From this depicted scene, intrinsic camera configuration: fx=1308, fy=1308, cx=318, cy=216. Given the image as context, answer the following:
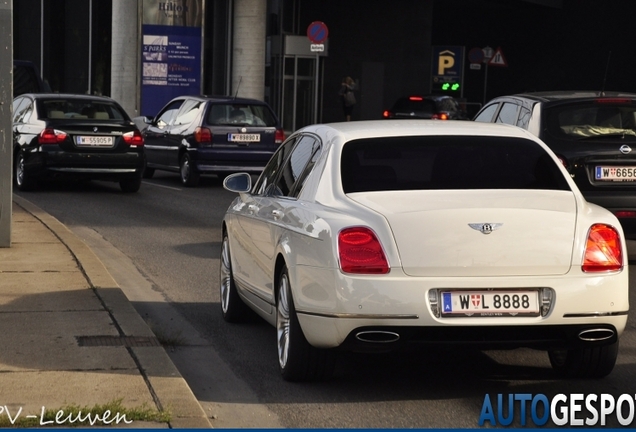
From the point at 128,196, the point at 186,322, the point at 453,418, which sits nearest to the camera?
the point at 453,418

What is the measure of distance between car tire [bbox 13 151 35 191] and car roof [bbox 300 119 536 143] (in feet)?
42.2

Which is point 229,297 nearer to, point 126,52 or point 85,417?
point 85,417

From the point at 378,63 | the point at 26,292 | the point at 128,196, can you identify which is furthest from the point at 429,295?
the point at 378,63

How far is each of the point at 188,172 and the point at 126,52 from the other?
14185 millimetres

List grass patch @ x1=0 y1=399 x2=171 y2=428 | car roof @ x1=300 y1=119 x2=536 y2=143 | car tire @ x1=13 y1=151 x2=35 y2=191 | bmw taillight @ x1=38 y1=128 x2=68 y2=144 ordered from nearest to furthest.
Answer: grass patch @ x1=0 y1=399 x2=171 y2=428 < car roof @ x1=300 y1=119 x2=536 y2=143 < bmw taillight @ x1=38 y1=128 x2=68 y2=144 < car tire @ x1=13 y1=151 x2=35 y2=191

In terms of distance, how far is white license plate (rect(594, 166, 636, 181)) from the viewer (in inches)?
459

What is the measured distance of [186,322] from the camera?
891 centimetres

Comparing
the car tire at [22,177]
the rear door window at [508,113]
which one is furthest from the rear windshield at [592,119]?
the car tire at [22,177]

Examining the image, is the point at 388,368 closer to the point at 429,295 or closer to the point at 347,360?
the point at 347,360

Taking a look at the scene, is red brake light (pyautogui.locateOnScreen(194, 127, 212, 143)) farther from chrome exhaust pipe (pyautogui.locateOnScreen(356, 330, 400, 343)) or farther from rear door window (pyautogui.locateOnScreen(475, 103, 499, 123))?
chrome exhaust pipe (pyautogui.locateOnScreen(356, 330, 400, 343))

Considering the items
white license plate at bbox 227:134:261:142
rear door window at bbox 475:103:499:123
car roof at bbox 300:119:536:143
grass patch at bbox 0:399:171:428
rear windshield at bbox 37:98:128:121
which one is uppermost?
car roof at bbox 300:119:536:143

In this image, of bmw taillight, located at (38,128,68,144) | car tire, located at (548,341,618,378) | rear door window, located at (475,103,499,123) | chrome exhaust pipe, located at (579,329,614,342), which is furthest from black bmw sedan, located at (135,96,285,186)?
chrome exhaust pipe, located at (579,329,614,342)

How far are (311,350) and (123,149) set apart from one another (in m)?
13.6

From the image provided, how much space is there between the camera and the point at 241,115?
22.4 metres
